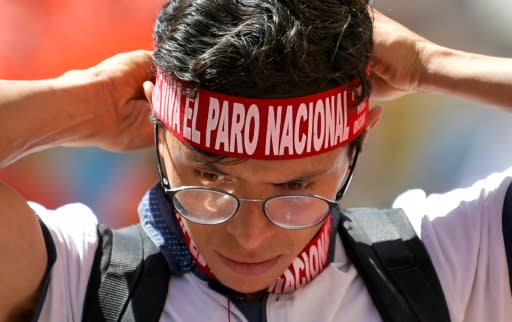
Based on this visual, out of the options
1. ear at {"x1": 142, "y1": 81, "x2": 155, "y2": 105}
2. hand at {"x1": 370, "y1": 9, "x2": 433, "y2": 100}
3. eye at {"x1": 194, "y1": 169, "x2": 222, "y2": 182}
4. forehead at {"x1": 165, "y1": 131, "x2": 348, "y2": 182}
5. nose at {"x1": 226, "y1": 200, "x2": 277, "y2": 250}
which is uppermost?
hand at {"x1": 370, "y1": 9, "x2": 433, "y2": 100}

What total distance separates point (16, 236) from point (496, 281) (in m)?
1.11

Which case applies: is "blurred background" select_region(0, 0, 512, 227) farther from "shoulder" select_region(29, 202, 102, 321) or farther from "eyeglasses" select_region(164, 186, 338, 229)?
"eyeglasses" select_region(164, 186, 338, 229)

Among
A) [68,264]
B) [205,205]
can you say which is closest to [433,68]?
[205,205]

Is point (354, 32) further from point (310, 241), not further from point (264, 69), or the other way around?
point (310, 241)

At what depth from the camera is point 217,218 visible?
1.71 meters

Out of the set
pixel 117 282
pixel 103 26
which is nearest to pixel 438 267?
pixel 117 282

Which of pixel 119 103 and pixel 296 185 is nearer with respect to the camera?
pixel 296 185

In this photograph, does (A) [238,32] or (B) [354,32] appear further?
(B) [354,32]

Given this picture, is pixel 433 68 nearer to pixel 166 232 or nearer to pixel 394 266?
pixel 394 266

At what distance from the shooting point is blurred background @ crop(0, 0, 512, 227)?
3098mm

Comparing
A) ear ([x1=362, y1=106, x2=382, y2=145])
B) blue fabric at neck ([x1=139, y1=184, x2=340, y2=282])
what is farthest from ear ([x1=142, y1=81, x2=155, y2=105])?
ear ([x1=362, y1=106, x2=382, y2=145])

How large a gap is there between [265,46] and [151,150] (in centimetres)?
189

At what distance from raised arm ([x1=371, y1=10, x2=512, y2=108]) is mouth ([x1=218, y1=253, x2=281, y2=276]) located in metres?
0.56

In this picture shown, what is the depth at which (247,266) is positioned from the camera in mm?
1746
